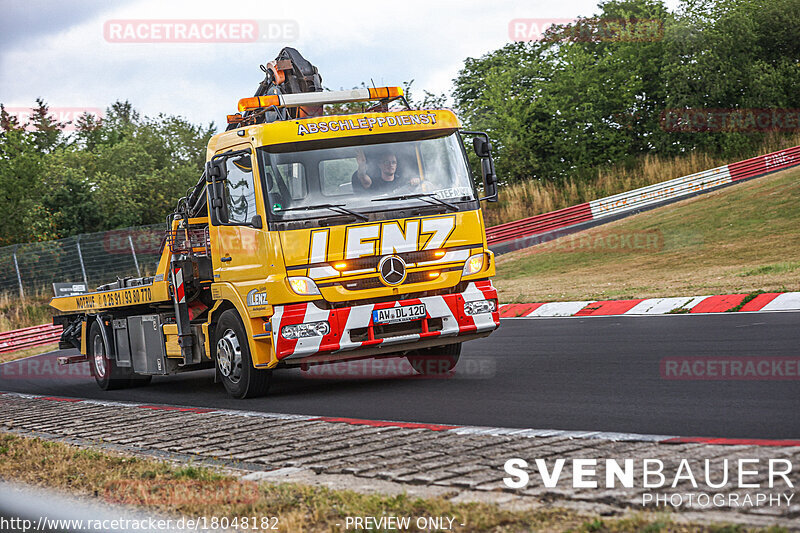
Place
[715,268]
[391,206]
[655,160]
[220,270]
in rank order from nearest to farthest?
1. [391,206]
2. [220,270]
3. [715,268]
4. [655,160]

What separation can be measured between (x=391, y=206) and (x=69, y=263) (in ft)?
70.7

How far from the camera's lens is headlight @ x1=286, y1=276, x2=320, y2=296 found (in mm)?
9312

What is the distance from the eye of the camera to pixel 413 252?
966 cm

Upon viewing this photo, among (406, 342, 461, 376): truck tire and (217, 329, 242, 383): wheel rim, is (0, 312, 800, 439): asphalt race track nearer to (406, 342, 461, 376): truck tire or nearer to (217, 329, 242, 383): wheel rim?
(406, 342, 461, 376): truck tire

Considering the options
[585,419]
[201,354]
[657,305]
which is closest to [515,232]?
[657,305]

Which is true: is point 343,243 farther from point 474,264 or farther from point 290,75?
point 290,75

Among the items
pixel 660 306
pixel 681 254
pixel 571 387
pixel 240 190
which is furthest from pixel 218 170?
pixel 681 254

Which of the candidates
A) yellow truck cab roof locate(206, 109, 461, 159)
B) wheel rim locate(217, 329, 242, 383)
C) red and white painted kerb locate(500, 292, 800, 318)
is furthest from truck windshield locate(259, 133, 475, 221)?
red and white painted kerb locate(500, 292, 800, 318)

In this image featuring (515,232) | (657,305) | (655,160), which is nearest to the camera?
(657,305)

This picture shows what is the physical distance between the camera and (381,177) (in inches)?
387

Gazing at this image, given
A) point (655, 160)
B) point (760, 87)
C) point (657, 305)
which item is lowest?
point (657, 305)

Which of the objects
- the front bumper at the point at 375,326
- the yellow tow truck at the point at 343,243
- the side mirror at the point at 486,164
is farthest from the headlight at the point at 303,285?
the side mirror at the point at 486,164

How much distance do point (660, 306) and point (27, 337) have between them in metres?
18.8

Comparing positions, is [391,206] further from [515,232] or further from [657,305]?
[515,232]
